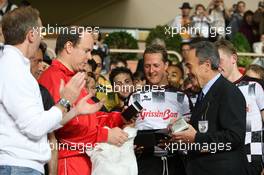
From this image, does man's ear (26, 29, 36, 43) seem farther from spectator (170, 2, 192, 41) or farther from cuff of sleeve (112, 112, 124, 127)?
spectator (170, 2, 192, 41)

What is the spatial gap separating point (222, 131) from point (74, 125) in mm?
1182

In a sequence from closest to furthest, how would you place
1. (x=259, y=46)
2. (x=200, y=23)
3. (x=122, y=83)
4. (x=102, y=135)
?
1. (x=102, y=135)
2. (x=122, y=83)
3. (x=200, y=23)
4. (x=259, y=46)

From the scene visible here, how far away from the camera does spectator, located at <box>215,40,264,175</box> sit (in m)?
5.98

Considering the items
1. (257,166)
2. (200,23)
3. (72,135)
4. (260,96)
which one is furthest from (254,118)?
(200,23)

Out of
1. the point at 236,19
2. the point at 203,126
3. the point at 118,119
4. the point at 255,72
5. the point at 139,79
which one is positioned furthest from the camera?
the point at 236,19

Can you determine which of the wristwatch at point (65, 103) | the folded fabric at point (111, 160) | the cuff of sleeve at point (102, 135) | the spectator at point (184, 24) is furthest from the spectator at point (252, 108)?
the spectator at point (184, 24)

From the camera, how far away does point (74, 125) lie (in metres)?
4.82

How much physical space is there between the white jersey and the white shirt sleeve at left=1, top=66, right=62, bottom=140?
187 cm

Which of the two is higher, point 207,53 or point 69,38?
point 69,38

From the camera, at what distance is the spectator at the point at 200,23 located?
13.5 metres

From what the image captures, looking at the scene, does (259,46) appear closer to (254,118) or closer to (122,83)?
(122,83)

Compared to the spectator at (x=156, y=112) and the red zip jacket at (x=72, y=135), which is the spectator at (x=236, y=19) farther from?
the red zip jacket at (x=72, y=135)

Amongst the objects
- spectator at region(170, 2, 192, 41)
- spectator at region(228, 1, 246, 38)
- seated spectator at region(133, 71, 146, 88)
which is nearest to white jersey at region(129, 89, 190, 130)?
seated spectator at region(133, 71, 146, 88)

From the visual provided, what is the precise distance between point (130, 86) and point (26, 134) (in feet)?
11.5
